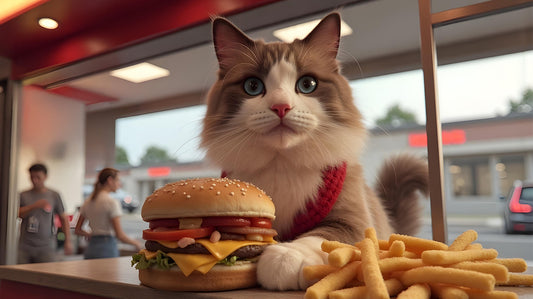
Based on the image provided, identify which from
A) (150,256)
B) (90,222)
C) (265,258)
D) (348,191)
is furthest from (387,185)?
(90,222)

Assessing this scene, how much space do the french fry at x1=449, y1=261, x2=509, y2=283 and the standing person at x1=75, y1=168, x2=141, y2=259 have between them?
10.8 ft

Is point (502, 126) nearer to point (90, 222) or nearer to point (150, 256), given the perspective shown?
point (90, 222)

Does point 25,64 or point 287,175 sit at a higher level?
point 25,64

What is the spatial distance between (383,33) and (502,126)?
235cm

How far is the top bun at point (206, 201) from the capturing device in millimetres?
889

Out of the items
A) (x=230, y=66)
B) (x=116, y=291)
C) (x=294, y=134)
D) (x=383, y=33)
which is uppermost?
(x=383, y=33)

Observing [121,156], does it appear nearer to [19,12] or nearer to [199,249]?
[19,12]

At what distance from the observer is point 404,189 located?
176 cm

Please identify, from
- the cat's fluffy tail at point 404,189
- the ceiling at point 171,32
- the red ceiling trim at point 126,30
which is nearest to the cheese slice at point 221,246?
the cat's fluffy tail at point 404,189

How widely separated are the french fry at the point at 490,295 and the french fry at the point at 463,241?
0.15 m

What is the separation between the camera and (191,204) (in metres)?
0.89

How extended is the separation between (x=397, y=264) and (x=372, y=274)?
0.11 m

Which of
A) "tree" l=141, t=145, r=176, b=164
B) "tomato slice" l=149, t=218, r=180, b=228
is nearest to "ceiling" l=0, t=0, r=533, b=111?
"tree" l=141, t=145, r=176, b=164

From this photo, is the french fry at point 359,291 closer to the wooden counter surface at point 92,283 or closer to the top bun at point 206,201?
the wooden counter surface at point 92,283
